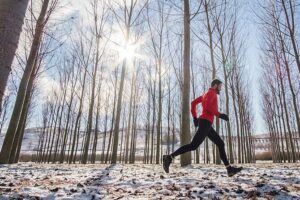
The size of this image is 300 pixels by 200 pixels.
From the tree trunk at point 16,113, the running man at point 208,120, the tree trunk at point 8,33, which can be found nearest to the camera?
the tree trunk at point 8,33

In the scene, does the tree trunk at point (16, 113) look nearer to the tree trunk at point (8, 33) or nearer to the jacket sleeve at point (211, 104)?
the jacket sleeve at point (211, 104)

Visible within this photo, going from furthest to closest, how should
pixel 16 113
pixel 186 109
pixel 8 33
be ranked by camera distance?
pixel 16 113
pixel 186 109
pixel 8 33

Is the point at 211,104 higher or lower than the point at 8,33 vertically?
higher

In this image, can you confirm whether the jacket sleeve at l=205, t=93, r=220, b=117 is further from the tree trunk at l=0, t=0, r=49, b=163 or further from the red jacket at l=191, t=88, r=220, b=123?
the tree trunk at l=0, t=0, r=49, b=163

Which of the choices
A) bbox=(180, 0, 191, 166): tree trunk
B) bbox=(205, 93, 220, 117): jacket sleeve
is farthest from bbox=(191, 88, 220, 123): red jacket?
bbox=(180, 0, 191, 166): tree trunk

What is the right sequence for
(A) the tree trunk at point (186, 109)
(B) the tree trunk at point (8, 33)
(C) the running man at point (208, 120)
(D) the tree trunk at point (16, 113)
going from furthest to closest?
(D) the tree trunk at point (16, 113) → (A) the tree trunk at point (186, 109) → (C) the running man at point (208, 120) → (B) the tree trunk at point (8, 33)

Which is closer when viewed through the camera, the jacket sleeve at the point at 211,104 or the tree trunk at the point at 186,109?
the jacket sleeve at the point at 211,104

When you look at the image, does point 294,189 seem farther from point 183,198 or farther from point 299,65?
point 299,65

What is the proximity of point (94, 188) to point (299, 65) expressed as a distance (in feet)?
30.0

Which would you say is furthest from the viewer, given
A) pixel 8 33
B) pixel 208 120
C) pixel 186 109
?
A: pixel 186 109

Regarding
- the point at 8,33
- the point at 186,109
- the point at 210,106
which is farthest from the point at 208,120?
the point at 8,33

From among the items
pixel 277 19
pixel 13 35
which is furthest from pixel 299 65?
pixel 13 35

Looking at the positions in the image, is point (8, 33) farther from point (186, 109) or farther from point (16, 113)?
point (16, 113)

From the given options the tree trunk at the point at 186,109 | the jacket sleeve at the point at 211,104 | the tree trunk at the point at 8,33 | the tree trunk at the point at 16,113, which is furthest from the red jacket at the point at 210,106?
the tree trunk at the point at 16,113
